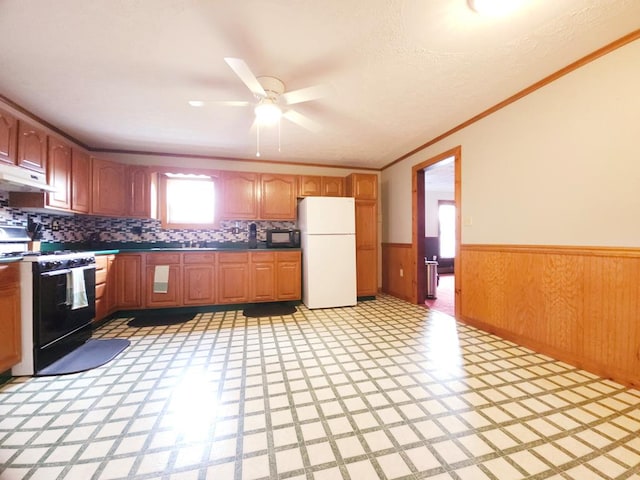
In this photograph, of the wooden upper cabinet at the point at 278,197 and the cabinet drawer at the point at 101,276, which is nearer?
the cabinet drawer at the point at 101,276

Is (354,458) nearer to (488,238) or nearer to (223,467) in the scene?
(223,467)

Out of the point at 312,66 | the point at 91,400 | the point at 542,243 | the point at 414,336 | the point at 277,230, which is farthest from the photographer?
the point at 277,230

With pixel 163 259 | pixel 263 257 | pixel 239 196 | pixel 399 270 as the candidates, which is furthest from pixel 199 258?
pixel 399 270

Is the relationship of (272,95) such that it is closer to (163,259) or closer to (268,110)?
(268,110)

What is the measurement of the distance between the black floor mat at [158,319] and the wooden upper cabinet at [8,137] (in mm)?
2033

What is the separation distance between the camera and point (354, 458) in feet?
4.00

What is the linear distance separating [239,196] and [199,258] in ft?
3.73

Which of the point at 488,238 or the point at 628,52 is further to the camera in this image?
the point at 488,238

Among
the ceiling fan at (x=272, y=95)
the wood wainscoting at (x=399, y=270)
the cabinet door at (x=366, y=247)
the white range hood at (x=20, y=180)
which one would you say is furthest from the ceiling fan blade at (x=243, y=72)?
the wood wainscoting at (x=399, y=270)

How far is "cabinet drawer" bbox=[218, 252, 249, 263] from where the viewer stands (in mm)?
3824

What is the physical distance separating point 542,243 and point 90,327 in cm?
458

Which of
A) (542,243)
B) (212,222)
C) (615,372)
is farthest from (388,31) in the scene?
(212,222)

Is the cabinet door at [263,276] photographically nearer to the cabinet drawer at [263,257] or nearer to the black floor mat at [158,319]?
the cabinet drawer at [263,257]

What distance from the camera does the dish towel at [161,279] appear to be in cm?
355
